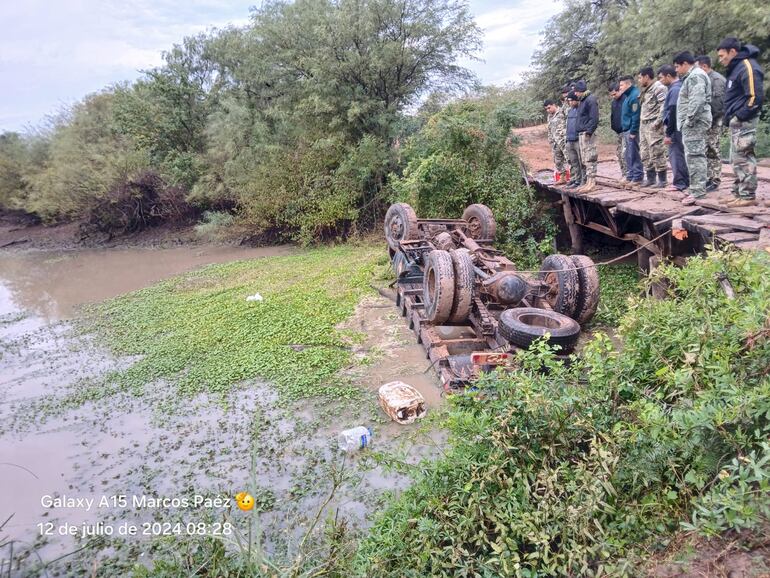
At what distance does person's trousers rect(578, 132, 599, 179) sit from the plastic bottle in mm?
6521

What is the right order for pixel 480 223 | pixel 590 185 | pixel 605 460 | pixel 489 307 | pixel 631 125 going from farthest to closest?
pixel 480 223 < pixel 590 185 < pixel 631 125 < pixel 489 307 < pixel 605 460

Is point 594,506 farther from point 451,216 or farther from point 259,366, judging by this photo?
point 451,216

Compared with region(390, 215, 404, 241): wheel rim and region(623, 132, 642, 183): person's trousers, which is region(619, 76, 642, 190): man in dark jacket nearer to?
region(623, 132, 642, 183): person's trousers

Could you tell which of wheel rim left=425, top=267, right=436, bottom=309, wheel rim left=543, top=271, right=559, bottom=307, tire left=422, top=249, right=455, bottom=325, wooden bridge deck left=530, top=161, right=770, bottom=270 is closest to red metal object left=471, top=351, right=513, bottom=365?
tire left=422, top=249, right=455, bottom=325

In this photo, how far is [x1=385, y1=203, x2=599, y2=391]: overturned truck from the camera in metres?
5.45

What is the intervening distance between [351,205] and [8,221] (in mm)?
19303

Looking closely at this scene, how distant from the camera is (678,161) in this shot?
7031mm

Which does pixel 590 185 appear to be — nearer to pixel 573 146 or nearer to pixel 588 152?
pixel 588 152

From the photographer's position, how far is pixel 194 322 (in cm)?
919

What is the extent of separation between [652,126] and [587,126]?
1120 mm

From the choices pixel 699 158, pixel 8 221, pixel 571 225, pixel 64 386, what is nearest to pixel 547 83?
pixel 571 225

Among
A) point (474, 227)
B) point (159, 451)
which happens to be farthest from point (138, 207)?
point (159, 451)

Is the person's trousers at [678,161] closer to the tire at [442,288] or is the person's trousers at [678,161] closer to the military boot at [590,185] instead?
the military boot at [590,185]

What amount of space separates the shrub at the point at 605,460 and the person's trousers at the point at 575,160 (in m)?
6.26
